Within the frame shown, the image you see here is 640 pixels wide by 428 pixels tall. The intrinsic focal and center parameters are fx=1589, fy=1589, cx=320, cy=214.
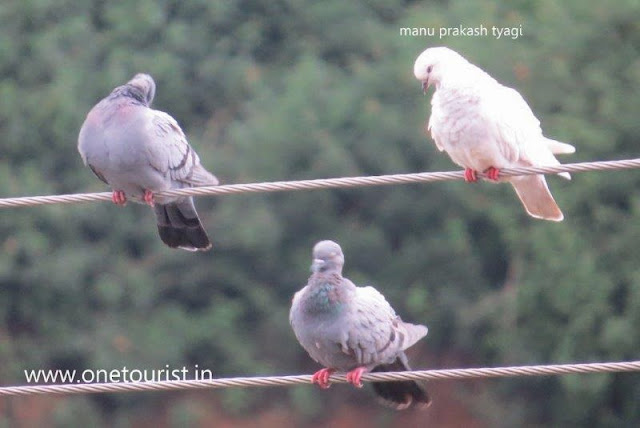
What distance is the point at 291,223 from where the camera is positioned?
18.7m

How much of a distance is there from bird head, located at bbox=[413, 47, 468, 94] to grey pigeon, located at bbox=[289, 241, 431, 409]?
1156 millimetres

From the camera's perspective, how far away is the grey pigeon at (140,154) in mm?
7035

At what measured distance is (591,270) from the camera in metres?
15.6

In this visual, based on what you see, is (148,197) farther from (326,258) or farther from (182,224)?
(326,258)

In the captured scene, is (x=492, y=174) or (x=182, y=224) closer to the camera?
(x=492, y=174)

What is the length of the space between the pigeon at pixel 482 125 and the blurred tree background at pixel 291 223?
850cm

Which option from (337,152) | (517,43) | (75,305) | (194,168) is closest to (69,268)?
(75,305)

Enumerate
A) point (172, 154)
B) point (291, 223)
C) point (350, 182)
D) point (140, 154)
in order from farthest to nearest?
point (291, 223), point (172, 154), point (140, 154), point (350, 182)

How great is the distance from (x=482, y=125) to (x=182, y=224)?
149 cm

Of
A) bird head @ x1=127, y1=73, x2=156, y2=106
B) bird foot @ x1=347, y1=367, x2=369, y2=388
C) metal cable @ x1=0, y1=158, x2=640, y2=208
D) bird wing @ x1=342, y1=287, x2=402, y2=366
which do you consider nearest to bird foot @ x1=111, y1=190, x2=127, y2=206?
bird head @ x1=127, y1=73, x2=156, y2=106

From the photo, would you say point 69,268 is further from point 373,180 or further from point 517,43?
point 373,180

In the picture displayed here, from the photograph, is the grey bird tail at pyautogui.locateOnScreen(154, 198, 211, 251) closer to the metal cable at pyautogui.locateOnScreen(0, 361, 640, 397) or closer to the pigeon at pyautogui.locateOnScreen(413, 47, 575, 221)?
the pigeon at pyautogui.locateOnScreen(413, 47, 575, 221)

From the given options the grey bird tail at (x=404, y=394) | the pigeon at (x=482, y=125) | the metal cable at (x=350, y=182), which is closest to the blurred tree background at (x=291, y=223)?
the pigeon at (x=482, y=125)

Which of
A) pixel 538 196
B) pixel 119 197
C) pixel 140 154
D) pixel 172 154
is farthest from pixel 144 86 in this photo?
pixel 538 196
